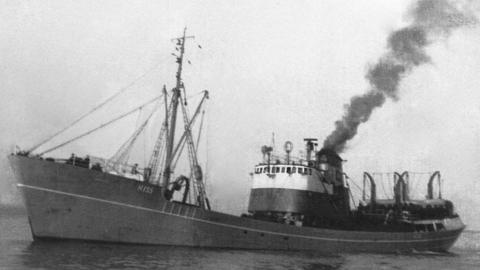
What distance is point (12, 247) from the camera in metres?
24.7

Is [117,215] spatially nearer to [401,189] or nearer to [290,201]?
[290,201]

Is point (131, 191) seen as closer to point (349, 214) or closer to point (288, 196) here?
point (288, 196)

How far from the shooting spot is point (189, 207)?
87.7 ft

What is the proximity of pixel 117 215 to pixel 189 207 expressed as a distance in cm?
426

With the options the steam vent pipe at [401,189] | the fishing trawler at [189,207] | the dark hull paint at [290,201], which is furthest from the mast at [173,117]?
the steam vent pipe at [401,189]

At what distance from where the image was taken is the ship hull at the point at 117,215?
24.3m

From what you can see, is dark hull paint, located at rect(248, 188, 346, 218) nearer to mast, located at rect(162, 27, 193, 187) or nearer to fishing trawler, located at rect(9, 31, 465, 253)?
fishing trawler, located at rect(9, 31, 465, 253)

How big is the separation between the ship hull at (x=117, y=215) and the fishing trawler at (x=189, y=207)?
53 mm

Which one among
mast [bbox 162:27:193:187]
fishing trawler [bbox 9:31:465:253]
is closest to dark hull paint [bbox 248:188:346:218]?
fishing trawler [bbox 9:31:465:253]

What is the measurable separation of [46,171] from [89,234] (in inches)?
172

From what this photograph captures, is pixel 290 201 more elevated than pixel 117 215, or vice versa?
pixel 290 201

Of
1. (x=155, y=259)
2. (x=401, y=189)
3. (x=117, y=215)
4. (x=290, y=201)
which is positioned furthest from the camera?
(x=401, y=189)

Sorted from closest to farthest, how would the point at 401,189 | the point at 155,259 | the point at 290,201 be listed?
the point at 155,259
the point at 290,201
the point at 401,189

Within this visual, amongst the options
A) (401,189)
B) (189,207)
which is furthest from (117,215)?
(401,189)
